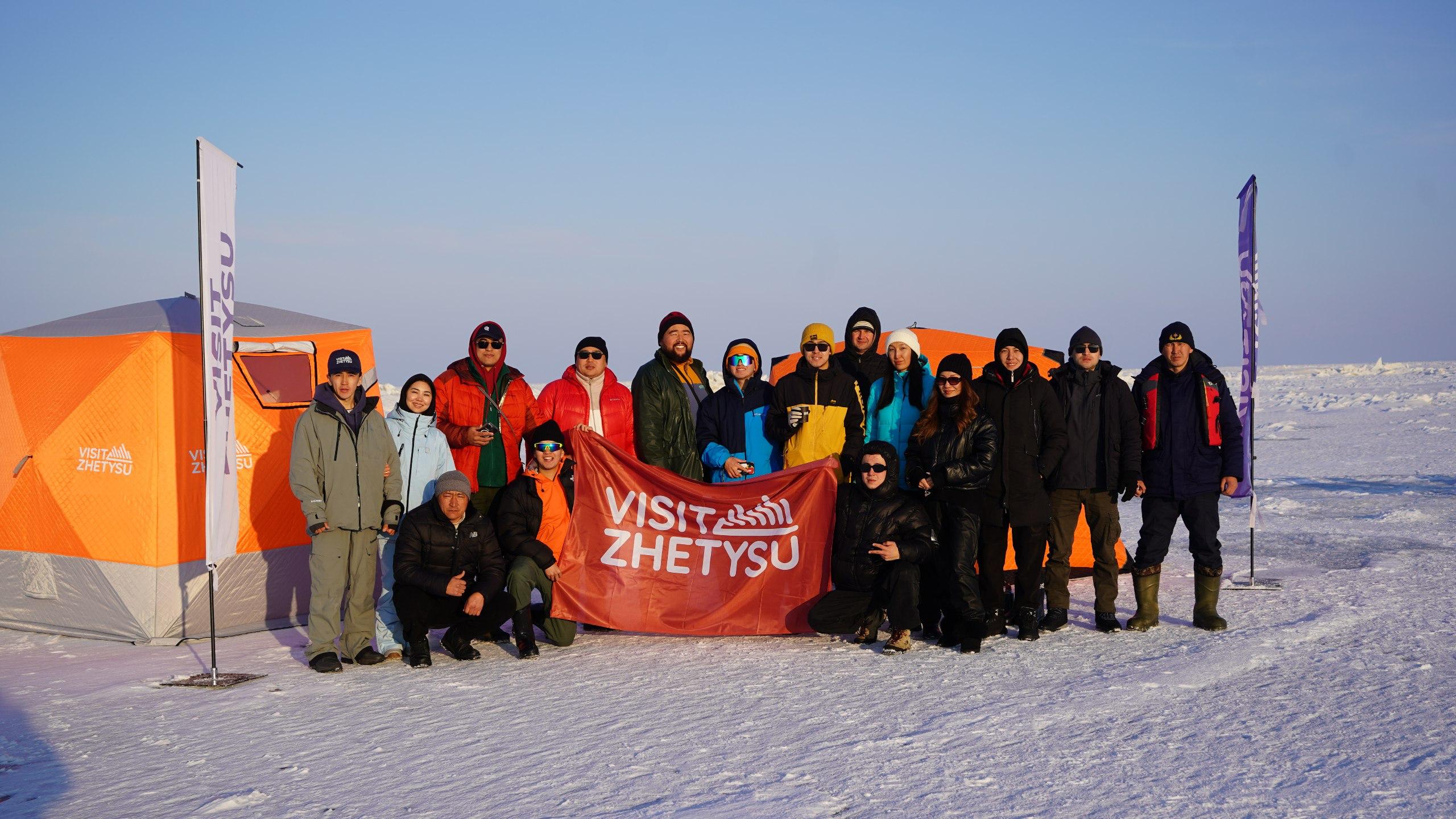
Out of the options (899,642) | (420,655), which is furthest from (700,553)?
(420,655)

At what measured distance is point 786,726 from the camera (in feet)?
16.0

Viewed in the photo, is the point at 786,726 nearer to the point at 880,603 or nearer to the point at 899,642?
the point at 899,642

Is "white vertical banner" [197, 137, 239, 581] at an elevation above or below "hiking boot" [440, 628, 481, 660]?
above

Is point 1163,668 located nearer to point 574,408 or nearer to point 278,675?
point 574,408

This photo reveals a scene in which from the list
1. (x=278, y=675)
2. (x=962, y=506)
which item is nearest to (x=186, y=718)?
(x=278, y=675)

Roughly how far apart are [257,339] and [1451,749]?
7.43m

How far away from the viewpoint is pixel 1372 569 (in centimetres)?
862

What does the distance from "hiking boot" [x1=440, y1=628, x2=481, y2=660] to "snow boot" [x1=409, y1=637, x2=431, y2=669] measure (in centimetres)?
16

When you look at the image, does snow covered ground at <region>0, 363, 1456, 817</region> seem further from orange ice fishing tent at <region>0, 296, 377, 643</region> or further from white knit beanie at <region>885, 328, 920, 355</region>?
white knit beanie at <region>885, 328, 920, 355</region>

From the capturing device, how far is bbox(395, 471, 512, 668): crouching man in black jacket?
627 cm

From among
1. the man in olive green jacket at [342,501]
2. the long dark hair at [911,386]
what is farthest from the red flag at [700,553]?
the man in olive green jacket at [342,501]

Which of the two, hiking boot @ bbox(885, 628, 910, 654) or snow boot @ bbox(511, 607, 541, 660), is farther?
snow boot @ bbox(511, 607, 541, 660)

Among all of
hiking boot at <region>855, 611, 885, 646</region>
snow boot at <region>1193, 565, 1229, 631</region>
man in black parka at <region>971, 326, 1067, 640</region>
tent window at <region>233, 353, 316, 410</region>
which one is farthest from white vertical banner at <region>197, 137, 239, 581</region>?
snow boot at <region>1193, 565, 1229, 631</region>

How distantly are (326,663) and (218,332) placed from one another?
6.57ft
